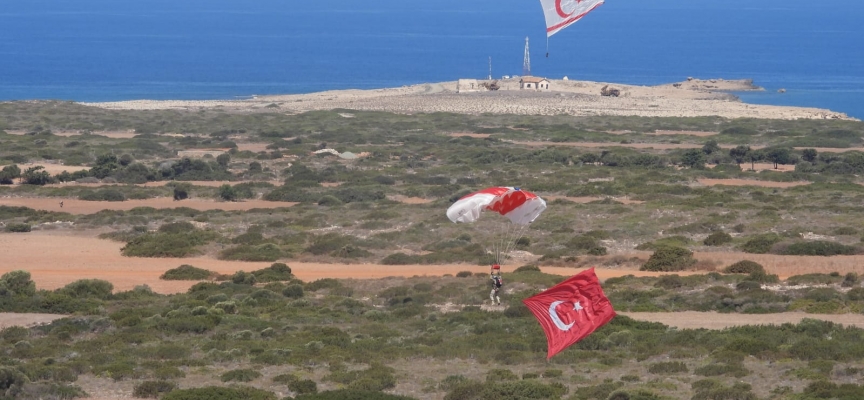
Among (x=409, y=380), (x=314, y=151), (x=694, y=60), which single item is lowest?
(x=409, y=380)

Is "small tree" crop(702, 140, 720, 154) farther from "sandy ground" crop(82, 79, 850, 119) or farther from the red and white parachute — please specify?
the red and white parachute

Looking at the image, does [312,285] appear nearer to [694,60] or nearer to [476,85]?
[476,85]

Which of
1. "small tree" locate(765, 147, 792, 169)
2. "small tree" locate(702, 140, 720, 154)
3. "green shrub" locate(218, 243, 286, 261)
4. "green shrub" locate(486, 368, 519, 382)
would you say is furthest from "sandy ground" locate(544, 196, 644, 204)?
"green shrub" locate(486, 368, 519, 382)

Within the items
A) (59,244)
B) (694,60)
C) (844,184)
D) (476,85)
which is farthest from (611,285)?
(694,60)

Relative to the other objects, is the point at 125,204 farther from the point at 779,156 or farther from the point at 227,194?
the point at 779,156

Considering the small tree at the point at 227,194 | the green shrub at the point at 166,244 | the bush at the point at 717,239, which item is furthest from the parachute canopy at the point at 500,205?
the small tree at the point at 227,194

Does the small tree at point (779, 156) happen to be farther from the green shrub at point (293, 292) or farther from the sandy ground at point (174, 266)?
the green shrub at point (293, 292)

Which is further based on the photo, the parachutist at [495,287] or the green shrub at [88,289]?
the green shrub at [88,289]
